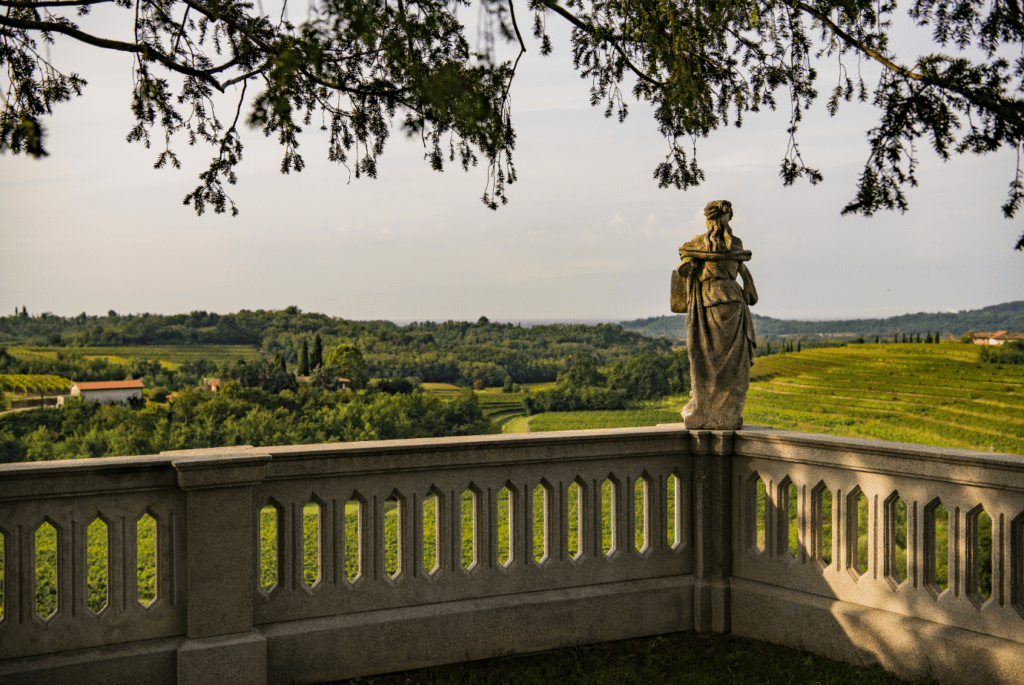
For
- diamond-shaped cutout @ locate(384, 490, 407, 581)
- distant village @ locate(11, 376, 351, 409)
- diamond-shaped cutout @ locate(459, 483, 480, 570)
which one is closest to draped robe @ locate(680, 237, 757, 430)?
diamond-shaped cutout @ locate(459, 483, 480, 570)

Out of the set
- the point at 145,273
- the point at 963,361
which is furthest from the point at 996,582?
the point at 145,273

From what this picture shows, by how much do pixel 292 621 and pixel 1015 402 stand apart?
895cm

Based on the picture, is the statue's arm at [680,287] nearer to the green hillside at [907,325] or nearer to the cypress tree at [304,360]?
the green hillside at [907,325]

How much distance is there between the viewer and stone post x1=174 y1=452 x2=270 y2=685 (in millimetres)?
4020

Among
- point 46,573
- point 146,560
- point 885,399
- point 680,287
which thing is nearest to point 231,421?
point 146,560

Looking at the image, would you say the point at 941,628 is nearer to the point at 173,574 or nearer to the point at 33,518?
the point at 173,574

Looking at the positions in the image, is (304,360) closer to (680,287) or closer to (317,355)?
(317,355)

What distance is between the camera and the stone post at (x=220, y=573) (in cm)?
402

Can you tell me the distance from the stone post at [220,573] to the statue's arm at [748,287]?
3.34m

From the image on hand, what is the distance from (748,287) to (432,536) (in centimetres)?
388

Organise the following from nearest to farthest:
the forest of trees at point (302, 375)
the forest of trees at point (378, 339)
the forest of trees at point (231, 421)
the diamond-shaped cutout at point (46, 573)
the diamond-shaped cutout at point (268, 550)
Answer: the diamond-shaped cutout at point (268, 550) → the diamond-shaped cutout at point (46, 573) → the forest of trees at point (302, 375) → the forest of trees at point (231, 421) → the forest of trees at point (378, 339)

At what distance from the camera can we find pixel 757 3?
13.5 feet

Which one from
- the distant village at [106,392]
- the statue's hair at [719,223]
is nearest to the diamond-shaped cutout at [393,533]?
the statue's hair at [719,223]

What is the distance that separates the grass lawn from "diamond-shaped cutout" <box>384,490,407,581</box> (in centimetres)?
70
